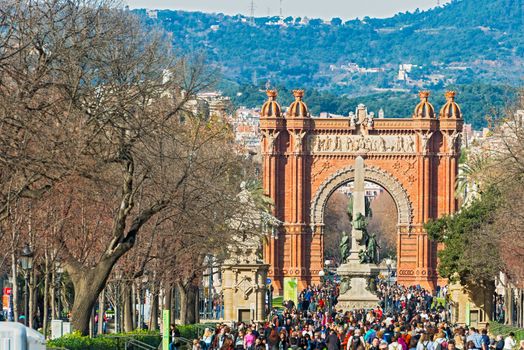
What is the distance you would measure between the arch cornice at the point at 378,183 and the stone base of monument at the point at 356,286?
39.0m

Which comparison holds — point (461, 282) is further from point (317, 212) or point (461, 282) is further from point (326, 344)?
point (317, 212)

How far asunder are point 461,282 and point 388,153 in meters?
38.9

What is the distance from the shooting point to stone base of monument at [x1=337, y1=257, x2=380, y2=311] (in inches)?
2879

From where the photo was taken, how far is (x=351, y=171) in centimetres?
11469

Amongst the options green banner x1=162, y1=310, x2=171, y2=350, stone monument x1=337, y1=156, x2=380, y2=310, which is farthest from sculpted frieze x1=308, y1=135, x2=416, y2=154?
green banner x1=162, y1=310, x2=171, y2=350

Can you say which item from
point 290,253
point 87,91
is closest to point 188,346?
point 87,91

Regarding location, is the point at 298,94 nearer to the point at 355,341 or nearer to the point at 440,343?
the point at 355,341

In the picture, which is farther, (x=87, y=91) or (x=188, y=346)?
(x=188, y=346)

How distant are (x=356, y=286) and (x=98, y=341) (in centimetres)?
3585

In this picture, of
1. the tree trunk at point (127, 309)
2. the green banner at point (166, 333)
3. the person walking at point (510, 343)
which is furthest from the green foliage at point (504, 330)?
the green banner at point (166, 333)

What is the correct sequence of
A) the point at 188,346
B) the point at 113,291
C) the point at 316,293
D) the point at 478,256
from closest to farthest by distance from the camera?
the point at 188,346 < the point at 113,291 < the point at 478,256 < the point at 316,293

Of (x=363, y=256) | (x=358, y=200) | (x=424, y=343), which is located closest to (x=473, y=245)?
(x=363, y=256)

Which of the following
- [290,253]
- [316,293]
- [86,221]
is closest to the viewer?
[86,221]

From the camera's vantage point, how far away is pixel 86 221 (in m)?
48.0
